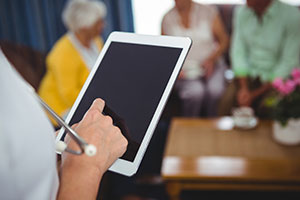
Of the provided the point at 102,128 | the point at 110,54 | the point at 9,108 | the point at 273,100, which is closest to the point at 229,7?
the point at 273,100

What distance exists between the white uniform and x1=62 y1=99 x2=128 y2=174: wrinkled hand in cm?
11

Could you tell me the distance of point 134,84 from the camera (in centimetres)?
71

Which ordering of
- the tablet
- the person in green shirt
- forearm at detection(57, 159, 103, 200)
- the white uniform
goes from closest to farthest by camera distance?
the white uniform < forearm at detection(57, 159, 103, 200) < the tablet < the person in green shirt

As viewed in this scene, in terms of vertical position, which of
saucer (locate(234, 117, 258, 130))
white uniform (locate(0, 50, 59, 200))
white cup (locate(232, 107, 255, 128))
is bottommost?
saucer (locate(234, 117, 258, 130))

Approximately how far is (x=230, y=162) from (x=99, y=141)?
1337mm

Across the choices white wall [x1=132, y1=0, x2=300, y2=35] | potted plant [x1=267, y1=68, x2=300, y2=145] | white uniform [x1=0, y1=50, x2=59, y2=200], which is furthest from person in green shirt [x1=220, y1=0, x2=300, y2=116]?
white uniform [x1=0, y1=50, x2=59, y2=200]

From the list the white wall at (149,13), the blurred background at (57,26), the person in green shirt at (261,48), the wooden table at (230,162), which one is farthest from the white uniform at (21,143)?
the white wall at (149,13)

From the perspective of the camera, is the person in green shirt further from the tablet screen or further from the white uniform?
the white uniform

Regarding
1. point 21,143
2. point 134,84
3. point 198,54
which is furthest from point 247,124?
point 21,143

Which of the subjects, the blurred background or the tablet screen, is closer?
the tablet screen

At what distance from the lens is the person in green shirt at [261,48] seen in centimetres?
238

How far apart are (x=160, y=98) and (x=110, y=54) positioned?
0.52 ft

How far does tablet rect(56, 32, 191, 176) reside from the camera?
66cm

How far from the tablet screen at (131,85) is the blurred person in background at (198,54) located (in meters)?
1.91
